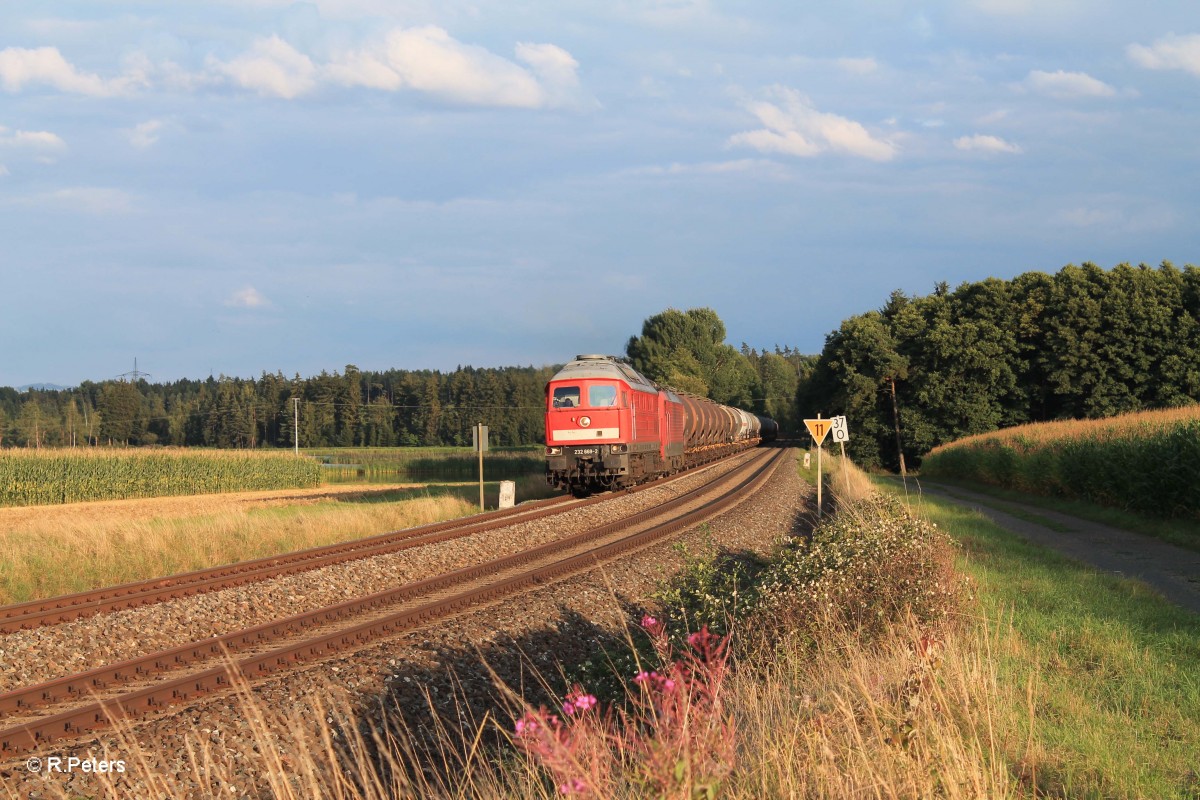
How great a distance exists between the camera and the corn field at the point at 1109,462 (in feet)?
61.8

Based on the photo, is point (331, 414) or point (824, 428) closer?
point (824, 428)

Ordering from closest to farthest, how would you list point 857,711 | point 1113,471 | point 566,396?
point 857,711, point 1113,471, point 566,396

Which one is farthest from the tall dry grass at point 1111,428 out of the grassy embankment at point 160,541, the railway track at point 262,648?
the grassy embankment at point 160,541

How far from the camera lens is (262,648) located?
9.16 metres

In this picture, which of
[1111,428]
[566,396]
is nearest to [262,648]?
[566,396]

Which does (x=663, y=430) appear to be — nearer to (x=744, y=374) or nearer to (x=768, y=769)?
(x=768, y=769)

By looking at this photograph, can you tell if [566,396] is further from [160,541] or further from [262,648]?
[262,648]

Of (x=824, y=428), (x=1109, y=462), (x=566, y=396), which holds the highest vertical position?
(x=566, y=396)

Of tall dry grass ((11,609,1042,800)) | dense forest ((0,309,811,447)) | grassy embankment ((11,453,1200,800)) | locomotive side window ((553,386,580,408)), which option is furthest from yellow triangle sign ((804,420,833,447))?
dense forest ((0,309,811,447))

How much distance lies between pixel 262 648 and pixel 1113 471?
67.8 feet

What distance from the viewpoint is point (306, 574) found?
1303cm

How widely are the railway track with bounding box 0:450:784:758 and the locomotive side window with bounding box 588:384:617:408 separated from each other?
7899mm

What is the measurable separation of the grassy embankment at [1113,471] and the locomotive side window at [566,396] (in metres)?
13.1

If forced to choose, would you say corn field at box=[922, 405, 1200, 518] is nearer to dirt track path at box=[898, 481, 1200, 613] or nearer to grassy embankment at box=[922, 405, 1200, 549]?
grassy embankment at box=[922, 405, 1200, 549]
